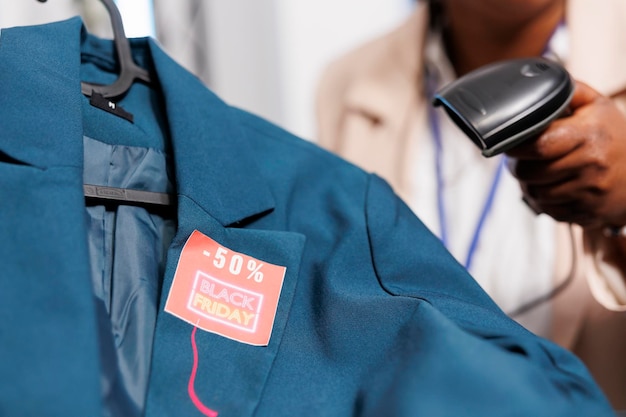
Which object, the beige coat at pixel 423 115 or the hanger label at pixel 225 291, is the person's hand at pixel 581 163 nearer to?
the beige coat at pixel 423 115

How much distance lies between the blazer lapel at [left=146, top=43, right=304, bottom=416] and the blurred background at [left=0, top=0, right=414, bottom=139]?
21.5 inches

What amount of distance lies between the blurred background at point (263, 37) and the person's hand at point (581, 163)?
2.14 ft

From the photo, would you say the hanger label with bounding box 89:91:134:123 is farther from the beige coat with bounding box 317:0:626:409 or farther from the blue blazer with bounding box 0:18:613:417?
the beige coat with bounding box 317:0:626:409

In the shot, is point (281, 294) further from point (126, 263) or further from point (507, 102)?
point (507, 102)

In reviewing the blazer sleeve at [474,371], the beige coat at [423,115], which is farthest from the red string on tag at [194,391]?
the beige coat at [423,115]

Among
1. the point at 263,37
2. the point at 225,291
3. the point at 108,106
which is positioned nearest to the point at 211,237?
the point at 225,291

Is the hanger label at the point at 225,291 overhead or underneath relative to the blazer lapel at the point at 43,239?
underneath

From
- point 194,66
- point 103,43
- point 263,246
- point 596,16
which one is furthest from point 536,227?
point 194,66

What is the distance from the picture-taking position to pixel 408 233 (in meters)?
0.56

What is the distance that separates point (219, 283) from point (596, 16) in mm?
555

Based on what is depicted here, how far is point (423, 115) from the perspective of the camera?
0.89 meters

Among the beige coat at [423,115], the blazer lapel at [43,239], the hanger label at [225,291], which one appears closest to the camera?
the blazer lapel at [43,239]

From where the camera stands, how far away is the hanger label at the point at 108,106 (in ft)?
1.82

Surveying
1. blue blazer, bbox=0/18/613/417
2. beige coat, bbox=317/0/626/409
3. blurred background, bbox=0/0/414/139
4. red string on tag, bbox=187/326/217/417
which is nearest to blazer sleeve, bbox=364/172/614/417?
blue blazer, bbox=0/18/613/417
